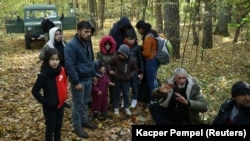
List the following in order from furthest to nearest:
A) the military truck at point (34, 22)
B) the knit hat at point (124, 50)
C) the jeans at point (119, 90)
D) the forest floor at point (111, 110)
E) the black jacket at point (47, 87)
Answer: the military truck at point (34, 22), the jeans at point (119, 90), the knit hat at point (124, 50), the forest floor at point (111, 110), the black jacket at point (47, 87)

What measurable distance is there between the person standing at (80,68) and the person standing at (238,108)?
7.70ft

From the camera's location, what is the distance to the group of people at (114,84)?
4723mm

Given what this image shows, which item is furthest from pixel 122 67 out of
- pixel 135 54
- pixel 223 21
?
pixel 223 21

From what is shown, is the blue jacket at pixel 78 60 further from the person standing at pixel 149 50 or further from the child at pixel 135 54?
the person standing at pixel 149 50

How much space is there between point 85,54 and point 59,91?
3.10ft

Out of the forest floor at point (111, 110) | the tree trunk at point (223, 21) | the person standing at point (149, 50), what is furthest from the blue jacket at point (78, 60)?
the tree trunk at point (223, 21)

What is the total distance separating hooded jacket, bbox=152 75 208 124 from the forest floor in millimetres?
815

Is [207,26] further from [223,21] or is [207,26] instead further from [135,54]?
[135,54]

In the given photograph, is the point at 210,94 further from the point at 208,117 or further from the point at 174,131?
the point at 174,131

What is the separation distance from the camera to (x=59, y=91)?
15.9 ft

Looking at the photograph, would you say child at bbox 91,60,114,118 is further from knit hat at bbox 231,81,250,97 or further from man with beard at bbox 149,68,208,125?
knit hat at bbox 231,81,250,97

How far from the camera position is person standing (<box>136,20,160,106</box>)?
6.64 m

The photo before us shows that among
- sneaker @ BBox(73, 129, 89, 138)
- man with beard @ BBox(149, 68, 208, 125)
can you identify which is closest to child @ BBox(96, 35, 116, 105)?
man with beard @ BBox(149, 68, 208, 125)

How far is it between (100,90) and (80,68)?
0.96m
